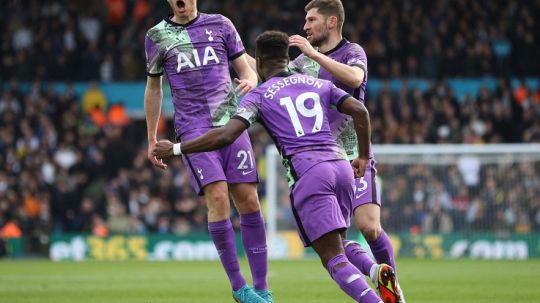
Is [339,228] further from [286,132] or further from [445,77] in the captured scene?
[445,77]

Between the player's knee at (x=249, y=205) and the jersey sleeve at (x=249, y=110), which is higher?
the jersey sleeve at (x=249, y=110)

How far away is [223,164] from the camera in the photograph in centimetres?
952

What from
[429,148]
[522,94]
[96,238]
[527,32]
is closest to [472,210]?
[429,148]

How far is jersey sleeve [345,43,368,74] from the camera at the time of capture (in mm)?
9422

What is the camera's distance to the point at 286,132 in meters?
8.16

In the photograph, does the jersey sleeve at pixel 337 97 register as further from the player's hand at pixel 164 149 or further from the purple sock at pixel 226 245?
the purple sock at pixel 226 245

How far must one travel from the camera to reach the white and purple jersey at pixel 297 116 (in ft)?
26.6

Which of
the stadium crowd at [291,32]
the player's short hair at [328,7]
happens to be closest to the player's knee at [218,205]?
the player's short hair at [328,7]

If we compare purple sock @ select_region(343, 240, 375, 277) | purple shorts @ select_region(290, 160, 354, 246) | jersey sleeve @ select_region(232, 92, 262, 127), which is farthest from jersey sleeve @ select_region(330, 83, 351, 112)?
purple sock @ select_region(343, 240, 375, 277)

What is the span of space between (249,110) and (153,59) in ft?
6.26

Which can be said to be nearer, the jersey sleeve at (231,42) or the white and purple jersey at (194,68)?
the white and purple jersey at (194,68)

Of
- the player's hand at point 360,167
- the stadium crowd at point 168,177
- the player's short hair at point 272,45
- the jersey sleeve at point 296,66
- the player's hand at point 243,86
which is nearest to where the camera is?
the player's short hair at point 272,45

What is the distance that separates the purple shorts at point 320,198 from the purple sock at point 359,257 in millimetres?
802

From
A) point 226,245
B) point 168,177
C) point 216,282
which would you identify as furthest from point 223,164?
point 168,177
